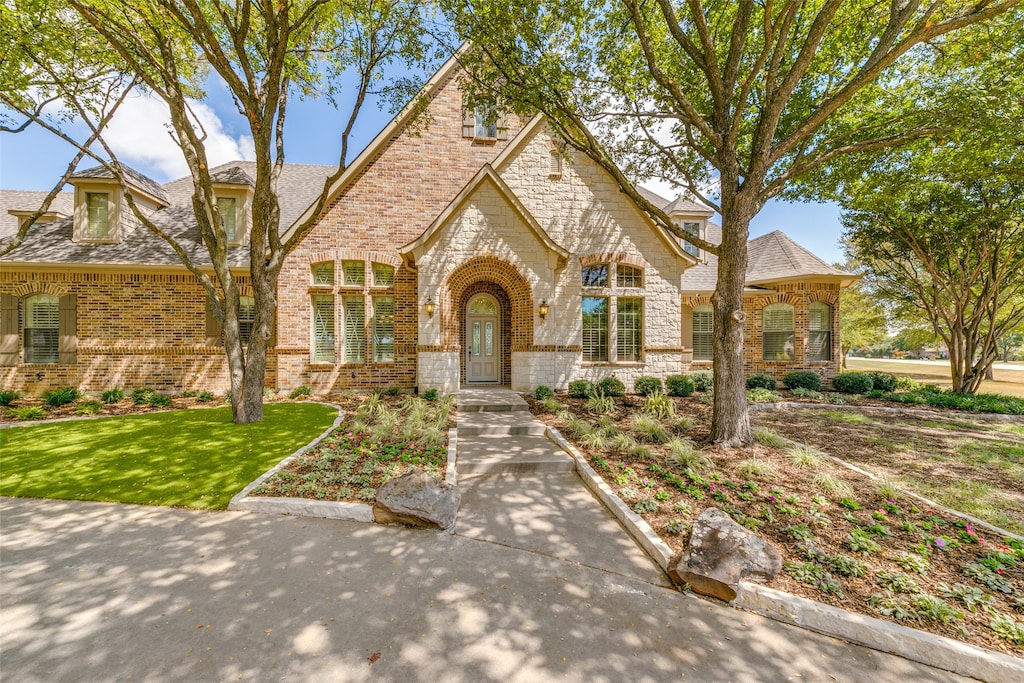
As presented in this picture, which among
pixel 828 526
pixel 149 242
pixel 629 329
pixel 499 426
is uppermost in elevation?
pixel 149 242

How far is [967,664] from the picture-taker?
268cm

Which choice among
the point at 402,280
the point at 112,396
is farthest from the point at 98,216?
the point at 402,280

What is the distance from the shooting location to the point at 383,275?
39.4ft

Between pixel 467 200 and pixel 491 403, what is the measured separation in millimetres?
5683

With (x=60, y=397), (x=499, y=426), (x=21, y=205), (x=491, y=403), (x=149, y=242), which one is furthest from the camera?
(x=21, y=205)

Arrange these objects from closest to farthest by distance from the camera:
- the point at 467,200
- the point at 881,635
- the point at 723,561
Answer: the point at 881,635
the point at 723,561
the point at 467,200

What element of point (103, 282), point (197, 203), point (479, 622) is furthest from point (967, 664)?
point (103, 282)

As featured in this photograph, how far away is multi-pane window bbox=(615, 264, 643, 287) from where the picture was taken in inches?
493

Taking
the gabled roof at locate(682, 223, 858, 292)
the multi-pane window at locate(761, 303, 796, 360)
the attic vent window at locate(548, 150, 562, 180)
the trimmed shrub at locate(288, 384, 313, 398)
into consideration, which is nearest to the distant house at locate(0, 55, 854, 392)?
the attic vent window at locate(548, 150, 562, 180)

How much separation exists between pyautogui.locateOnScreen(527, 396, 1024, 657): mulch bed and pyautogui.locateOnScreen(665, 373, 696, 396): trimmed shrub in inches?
205

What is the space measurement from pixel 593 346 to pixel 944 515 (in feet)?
27.9

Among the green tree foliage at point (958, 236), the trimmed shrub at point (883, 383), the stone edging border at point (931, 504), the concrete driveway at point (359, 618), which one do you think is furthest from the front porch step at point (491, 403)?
the trimmed shrub at point (883, 383)

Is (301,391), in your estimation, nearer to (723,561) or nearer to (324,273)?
(324,273)

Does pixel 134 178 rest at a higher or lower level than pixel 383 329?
higher
